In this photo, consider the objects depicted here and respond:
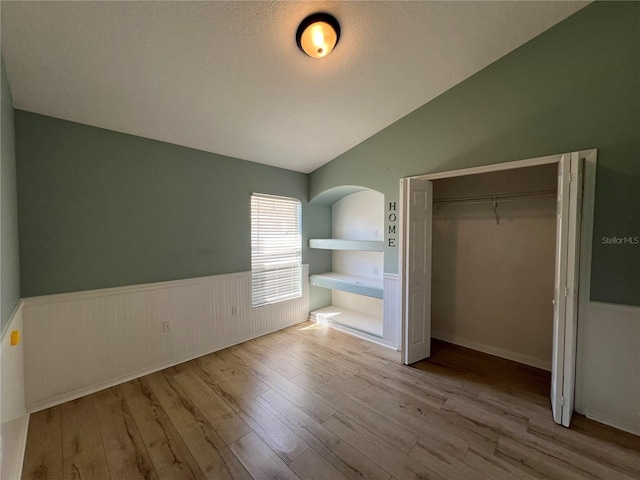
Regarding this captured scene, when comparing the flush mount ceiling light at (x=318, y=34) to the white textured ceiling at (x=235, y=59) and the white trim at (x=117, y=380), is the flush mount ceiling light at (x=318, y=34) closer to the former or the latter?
the white textured ceiling at (x=235, y=59)

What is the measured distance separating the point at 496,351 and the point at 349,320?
1945mm

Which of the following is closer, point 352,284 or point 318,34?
point 318,34

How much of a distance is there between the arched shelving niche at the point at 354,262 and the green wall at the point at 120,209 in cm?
135

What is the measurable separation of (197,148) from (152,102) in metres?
0.82

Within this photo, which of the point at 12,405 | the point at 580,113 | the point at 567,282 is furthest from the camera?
the point at 580,113

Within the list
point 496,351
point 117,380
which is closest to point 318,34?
point 117,380

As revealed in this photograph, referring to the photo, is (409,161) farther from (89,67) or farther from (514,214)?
(89,67)

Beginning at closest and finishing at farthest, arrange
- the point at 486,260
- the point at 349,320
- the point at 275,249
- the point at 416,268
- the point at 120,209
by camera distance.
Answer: the point at 120,209 → the point at 416,268 → the point at 486,260 → the point at 275,249 → the point at 349,320

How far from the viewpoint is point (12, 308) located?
5.90 ft

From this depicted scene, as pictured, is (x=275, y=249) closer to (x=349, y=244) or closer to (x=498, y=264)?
(x=349, y=244)

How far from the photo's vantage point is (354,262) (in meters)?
4.51

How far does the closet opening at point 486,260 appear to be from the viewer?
2840 mm

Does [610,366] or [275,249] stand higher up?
[275,249]

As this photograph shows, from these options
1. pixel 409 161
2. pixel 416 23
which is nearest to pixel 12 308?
pixel 416 23
